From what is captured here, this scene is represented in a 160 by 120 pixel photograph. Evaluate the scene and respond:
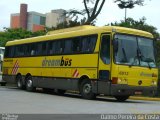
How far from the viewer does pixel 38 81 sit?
94.0ft

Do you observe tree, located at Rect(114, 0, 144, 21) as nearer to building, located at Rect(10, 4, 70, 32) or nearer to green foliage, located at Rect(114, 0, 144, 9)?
green foliage, located at Rect(114, 0, 144, 9)

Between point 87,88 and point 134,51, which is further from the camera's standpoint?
point 87,88

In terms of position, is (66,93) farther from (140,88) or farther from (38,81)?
(140,88)

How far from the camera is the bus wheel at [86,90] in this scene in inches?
896

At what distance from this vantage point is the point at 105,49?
22016mm

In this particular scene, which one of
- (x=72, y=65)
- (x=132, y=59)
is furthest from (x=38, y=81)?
(x=132, y=59)

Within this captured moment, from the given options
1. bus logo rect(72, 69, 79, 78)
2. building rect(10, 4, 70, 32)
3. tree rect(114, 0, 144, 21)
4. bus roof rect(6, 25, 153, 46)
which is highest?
building rect(10, 4, 70, 32)

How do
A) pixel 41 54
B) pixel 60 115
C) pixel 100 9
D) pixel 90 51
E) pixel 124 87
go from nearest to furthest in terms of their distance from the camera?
pixel 60 115 → pixel 124 87 → pixel 90 51 → pixel 41 54 → pixel 100 9

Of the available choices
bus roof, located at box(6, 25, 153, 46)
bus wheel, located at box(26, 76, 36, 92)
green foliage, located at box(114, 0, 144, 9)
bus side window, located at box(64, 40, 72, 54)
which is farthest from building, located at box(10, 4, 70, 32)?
bus side window, located at box(64, 40, 72, 54)

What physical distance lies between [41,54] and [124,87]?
26.7 feet

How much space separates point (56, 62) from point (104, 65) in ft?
16.5

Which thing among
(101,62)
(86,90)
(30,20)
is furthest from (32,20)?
(101,62)

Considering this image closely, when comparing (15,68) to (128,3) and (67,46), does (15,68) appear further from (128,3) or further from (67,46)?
(128,3)

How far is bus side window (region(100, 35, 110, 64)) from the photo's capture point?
21805 millimetres
